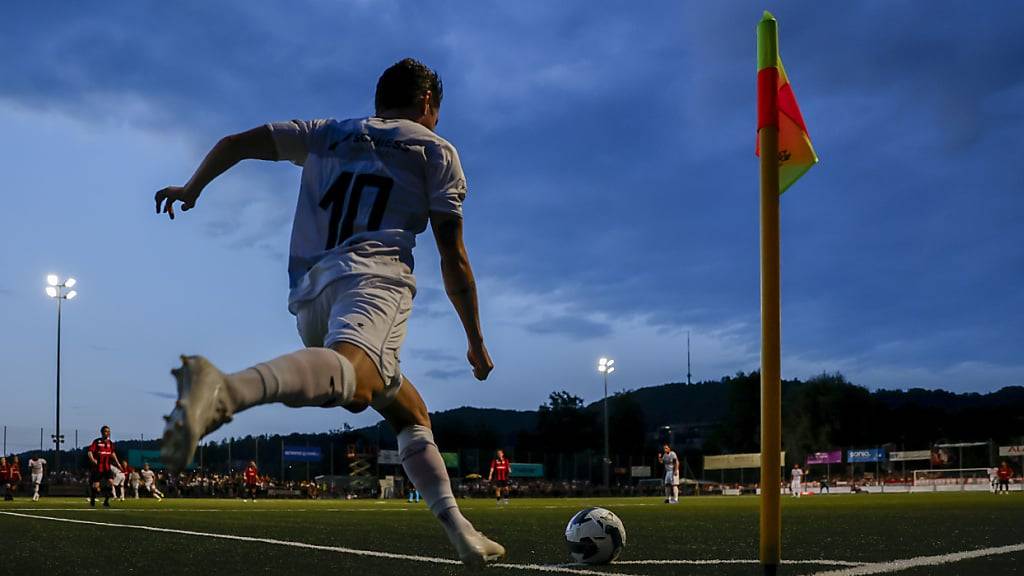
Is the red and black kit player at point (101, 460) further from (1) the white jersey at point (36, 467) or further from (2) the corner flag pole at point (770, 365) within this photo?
(2) the corner flag pole at point (770, 365)

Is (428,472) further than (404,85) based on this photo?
Yes

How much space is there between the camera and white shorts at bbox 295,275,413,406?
3.23m

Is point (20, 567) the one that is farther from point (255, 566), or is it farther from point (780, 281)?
point (780, 281)

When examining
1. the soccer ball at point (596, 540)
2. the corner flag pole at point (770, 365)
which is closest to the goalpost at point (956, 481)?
the soccer ball at point (596, 540)

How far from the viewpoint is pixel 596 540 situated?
18.6ft

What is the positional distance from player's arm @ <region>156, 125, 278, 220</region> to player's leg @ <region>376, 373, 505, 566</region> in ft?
3.56

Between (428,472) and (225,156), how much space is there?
1508mm

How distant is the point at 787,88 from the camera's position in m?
4.23

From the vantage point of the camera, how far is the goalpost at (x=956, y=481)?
177ft

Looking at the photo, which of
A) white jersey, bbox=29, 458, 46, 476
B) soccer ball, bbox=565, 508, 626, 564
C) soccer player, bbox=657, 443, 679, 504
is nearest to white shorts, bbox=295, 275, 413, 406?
soccer ball, bbox=565, 508, 626, 564

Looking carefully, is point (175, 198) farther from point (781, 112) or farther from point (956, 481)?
point (956, 481)

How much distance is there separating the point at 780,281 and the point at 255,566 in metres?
3.29

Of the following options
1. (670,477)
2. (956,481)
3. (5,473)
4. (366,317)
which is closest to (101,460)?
(5,473)

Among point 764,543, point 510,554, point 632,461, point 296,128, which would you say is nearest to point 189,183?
point 296,128
